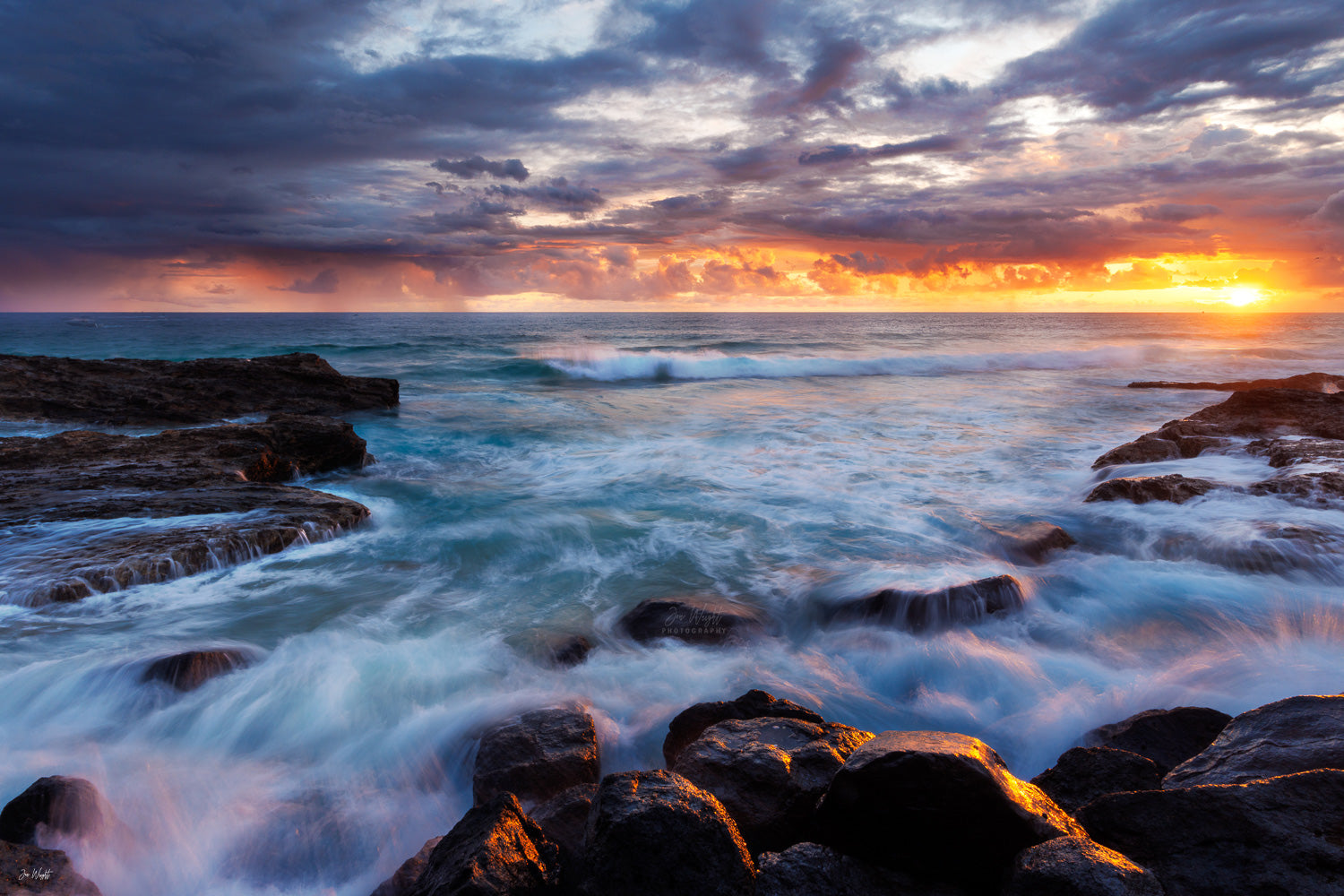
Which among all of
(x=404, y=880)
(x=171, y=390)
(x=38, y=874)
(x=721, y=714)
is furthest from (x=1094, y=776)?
(x=171, y=390)

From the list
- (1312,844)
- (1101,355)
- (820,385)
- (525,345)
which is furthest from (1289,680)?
(525,345)

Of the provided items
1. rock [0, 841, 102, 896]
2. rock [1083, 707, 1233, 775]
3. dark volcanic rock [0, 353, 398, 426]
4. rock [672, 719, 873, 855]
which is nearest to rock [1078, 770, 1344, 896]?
rock [672, 719, 873, 855]

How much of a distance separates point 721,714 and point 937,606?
8.24 ft

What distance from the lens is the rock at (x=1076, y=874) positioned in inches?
80.7

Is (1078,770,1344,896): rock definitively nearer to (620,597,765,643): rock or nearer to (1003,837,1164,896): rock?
(1003,837,1164,896): rock

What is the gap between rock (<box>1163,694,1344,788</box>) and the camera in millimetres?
2703

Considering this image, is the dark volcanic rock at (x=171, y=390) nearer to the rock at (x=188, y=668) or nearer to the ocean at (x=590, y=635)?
the ocean at (x=590, y=635)

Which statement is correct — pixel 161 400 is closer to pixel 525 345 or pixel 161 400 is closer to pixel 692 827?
pixel 692 827

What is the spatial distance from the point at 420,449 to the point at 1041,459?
11.2 meters

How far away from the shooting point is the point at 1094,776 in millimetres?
3148

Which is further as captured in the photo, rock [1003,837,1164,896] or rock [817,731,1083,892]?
rock [817,731,1083,892]

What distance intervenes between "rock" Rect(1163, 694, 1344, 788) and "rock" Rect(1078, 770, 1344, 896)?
257 mm

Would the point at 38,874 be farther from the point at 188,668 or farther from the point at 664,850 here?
the point at 664,850

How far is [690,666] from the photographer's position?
16.4 ft
